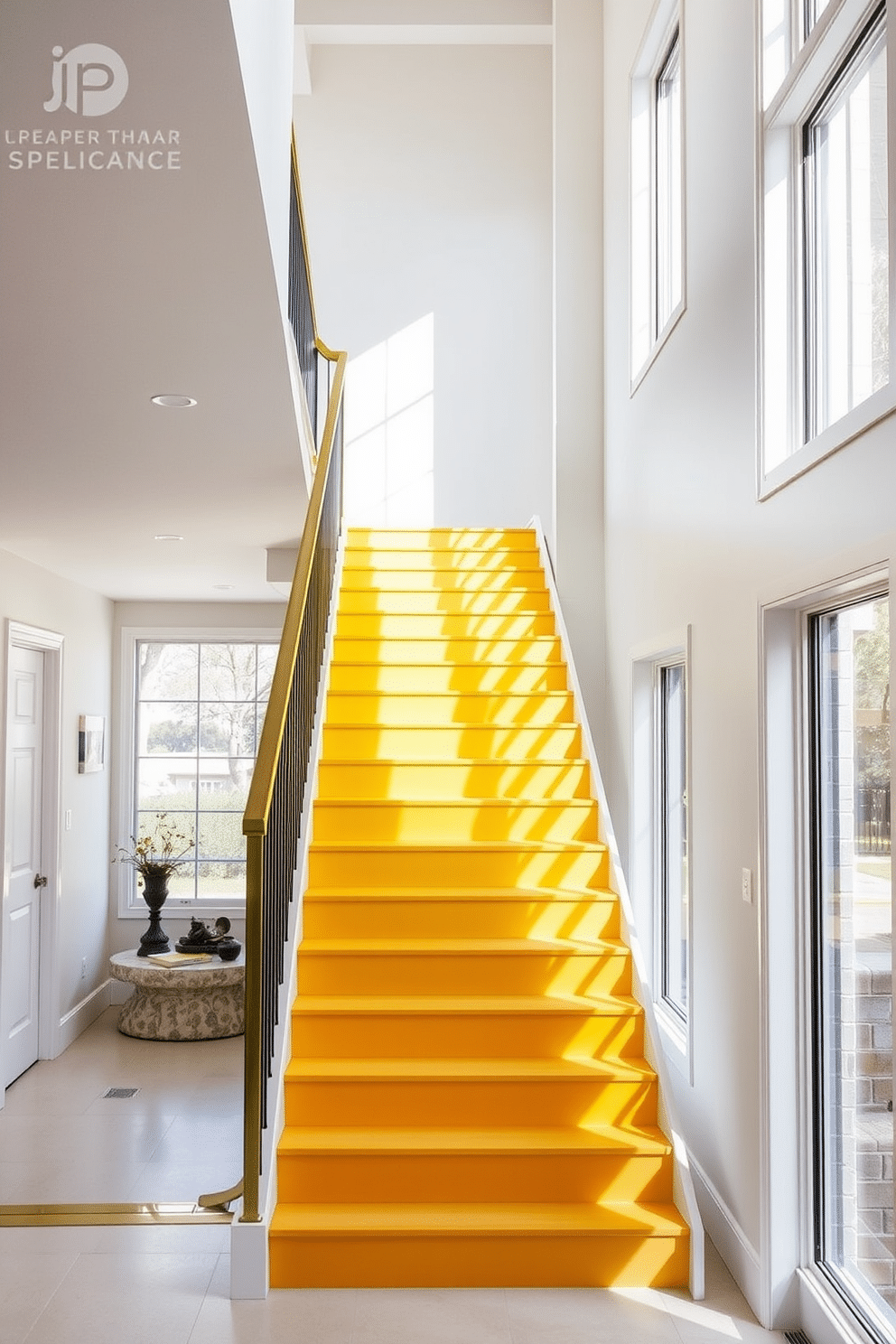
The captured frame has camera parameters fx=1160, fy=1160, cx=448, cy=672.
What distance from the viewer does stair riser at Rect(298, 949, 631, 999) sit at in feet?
12.7

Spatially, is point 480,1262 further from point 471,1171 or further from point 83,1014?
point 83,1014

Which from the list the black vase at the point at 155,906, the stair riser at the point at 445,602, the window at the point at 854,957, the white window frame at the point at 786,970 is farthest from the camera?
the black vase at the point at 155,906

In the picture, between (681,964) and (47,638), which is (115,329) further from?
(47,638)

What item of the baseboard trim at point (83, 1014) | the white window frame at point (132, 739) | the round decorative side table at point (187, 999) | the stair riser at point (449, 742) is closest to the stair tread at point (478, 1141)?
the stair riser at point (449, 742)

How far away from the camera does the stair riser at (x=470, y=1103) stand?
11.5ft

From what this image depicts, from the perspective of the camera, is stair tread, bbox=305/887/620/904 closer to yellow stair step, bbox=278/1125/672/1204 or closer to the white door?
yellow stair step, bbox=278/1125/672/1204

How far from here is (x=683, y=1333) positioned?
9.59ft

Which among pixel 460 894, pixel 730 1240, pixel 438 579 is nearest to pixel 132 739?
pixel 438 579

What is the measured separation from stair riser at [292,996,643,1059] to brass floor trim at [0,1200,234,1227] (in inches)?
22.7

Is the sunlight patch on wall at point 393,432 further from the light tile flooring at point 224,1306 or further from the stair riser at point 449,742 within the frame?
the light tile flooring at point 224,1306

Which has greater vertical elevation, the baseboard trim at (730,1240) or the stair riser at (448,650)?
the stair riser at (448,650)

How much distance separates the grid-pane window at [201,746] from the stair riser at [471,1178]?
4456mm

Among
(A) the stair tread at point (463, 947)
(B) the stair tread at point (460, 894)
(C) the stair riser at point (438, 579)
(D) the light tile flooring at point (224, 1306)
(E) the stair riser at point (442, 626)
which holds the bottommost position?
(D) the light tile flooring at point (224, 1306)

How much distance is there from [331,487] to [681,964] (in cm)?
267
